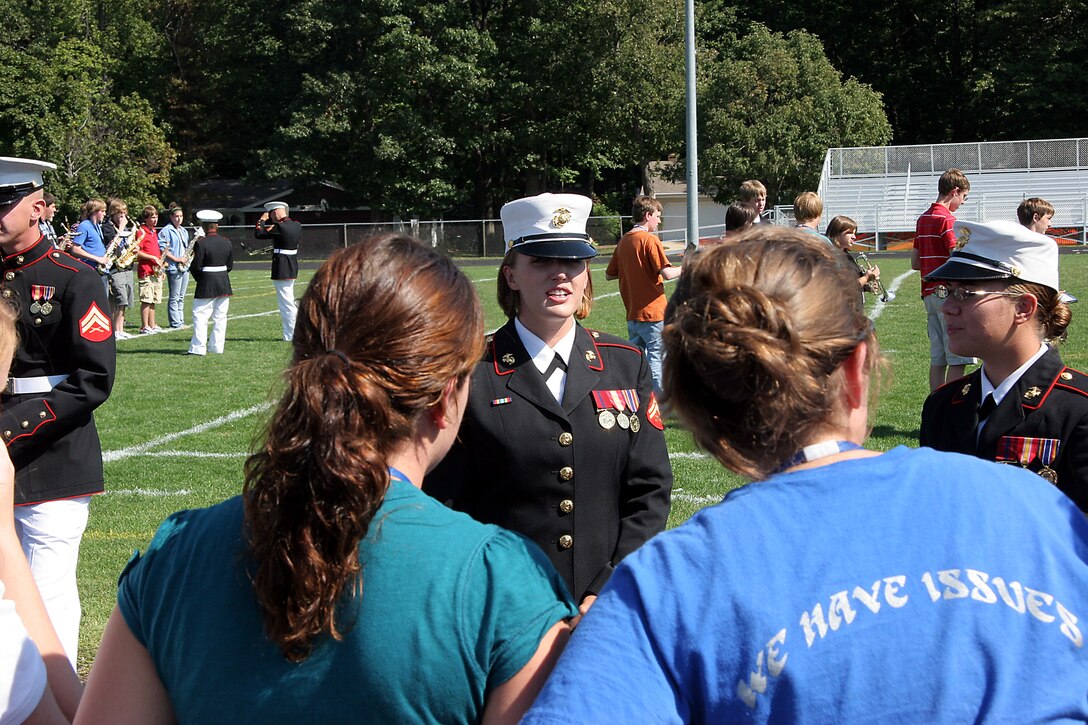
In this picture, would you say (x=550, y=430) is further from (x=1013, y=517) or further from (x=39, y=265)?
(x=39, y=265)

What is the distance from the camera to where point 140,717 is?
1724 mm

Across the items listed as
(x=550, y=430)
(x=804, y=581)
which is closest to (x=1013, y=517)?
(x=804, y=581)

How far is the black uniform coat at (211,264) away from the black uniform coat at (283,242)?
0.60 meters

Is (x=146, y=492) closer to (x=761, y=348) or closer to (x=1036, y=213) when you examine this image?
(x=761, y=348)

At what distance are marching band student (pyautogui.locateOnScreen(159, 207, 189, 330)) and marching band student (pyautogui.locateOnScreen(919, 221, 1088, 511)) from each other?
56.6 feet

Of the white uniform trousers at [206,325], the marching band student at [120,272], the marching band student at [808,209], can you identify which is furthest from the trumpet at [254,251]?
the marching band student at [808,209]

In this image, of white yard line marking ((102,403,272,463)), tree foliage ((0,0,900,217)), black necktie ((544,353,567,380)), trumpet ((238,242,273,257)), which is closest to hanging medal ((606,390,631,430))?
black necktie ((544,353,567,380))

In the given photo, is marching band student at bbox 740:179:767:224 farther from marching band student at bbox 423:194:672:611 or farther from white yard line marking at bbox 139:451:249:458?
marching band student at bbox 423:194:672:611

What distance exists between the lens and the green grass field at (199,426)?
647 cm

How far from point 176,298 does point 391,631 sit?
18.8 metres

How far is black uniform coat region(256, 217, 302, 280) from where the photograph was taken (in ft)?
51.0

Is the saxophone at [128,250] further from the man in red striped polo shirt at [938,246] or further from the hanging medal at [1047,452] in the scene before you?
the hanging medal at [1047,452]

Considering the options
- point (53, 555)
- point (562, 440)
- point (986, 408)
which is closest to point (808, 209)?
point (986, 408)

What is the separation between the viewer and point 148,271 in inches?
710
